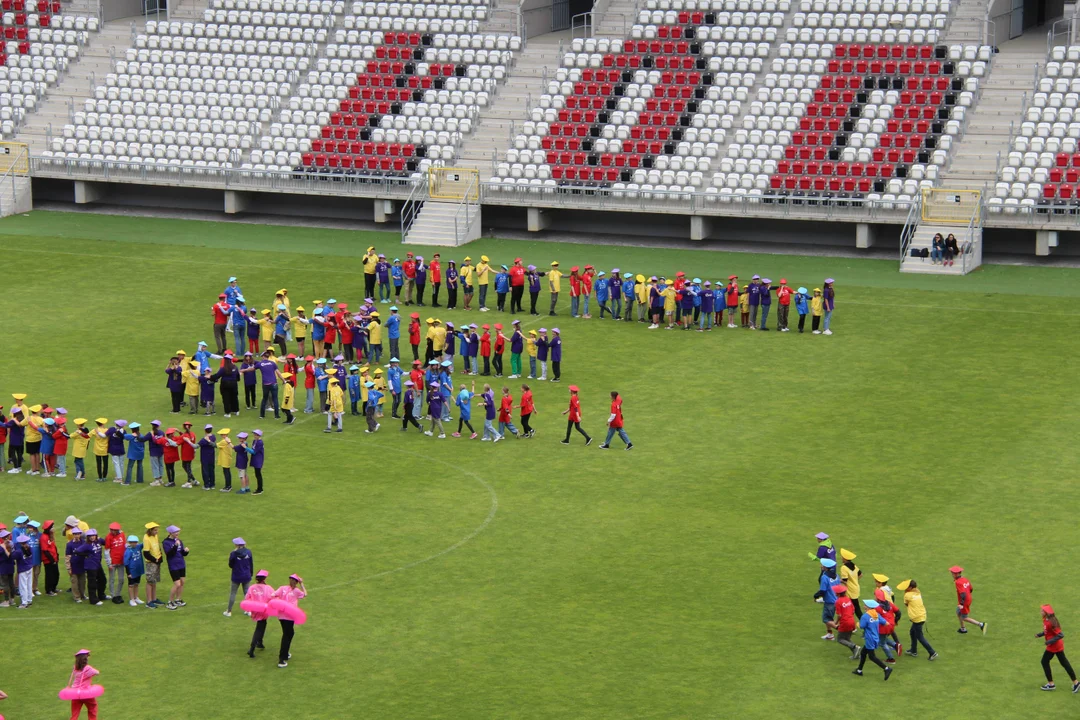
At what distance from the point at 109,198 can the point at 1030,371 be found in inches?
1333

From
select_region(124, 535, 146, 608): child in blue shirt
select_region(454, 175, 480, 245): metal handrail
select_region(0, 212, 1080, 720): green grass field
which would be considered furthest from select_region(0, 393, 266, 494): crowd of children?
select_region(454, 175, 480, 245): metal handrail

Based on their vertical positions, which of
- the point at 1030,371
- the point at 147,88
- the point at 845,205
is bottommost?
the point at 1030,371

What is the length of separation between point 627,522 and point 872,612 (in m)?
6.96

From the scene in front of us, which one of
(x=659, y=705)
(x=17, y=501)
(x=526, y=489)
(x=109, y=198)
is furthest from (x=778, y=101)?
(x=659, y=705)

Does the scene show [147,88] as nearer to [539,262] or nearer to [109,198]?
[109,198]

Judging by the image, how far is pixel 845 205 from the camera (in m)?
53.5

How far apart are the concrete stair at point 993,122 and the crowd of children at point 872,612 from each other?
A: 91.2 ft

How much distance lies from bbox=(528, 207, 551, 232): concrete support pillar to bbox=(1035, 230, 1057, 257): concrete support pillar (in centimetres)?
1517

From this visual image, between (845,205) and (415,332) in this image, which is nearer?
(415,332)

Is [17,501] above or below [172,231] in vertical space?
below

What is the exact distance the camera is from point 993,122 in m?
55.2

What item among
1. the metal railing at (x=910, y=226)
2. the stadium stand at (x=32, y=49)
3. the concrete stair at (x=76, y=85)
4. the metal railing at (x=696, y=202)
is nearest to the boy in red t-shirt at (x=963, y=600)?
the metal railing at (x=910, y=226)

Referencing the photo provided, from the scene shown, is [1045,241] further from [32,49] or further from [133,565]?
[32,49]

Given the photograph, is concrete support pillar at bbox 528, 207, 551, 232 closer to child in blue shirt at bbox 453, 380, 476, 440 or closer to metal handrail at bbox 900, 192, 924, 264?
metal handrail at bbox 900, 192, 924, 264
